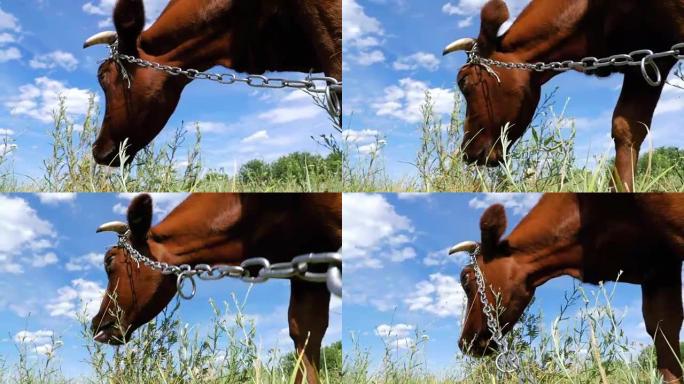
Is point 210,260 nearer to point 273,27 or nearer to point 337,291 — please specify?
point 337,291

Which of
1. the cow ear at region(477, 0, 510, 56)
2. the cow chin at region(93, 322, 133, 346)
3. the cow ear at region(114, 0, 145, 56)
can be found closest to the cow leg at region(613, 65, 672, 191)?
the cow ear at region(477, 0, 510, 56)

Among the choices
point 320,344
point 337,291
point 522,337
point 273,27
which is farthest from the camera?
point 273,27

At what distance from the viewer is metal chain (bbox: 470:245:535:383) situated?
2070 millimetres

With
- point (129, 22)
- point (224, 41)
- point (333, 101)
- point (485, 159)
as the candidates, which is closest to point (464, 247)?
point (333, 101)

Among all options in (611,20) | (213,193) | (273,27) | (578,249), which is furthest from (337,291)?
(611,20)

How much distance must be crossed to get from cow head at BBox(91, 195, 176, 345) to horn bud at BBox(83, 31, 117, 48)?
1049 millimetres

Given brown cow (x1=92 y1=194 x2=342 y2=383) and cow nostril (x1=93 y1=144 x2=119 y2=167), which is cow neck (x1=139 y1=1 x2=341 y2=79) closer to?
cow nostril (x1=93 y1=144 x2=119 y2=167)

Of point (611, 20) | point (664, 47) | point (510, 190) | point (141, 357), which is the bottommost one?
point (141, 357)

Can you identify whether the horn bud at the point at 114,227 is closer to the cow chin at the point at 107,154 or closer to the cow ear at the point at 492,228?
the cow chin at the point at 107,154

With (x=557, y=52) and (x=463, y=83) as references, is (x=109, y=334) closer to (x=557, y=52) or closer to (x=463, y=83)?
(x=463, y=83)

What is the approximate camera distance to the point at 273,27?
2.80m

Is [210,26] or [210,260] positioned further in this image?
[210,26]

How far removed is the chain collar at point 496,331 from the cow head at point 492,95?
2.74 ft

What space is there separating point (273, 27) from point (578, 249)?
1.68 metres
